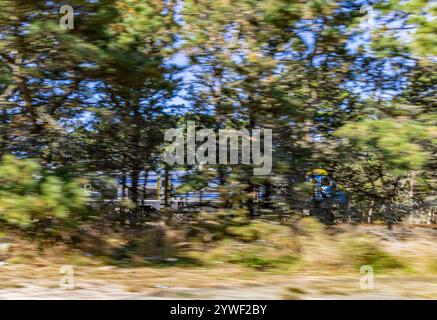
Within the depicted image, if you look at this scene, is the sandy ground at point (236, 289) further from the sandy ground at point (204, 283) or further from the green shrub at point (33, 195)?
the green shrub at point (33, 195)

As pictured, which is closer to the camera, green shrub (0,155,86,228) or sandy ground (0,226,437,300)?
sandy ground (0,226,437,300)

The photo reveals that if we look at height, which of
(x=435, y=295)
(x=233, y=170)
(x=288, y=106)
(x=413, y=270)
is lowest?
(x=413, y=270)

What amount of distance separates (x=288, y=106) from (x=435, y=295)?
4137mm

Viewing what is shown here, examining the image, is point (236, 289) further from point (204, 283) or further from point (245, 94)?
point (245, 94)

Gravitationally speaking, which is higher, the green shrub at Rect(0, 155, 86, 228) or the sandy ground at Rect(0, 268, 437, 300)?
the green shrub at Rect(0, 155, 86, 228)

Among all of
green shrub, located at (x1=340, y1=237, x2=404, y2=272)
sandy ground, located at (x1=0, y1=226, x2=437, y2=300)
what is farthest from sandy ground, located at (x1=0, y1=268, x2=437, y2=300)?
green shrub, located at (x1=340, y1=237, x2=404, y2=272)

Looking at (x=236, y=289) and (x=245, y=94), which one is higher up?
(x=245, y=94)

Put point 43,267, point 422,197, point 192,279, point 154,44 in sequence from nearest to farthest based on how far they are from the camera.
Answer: point 192,279
point 43,267
point 154,44
point 422,197

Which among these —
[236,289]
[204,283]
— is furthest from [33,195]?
[236,289]

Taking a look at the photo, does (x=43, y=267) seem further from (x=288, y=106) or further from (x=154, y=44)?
(x=288, y=106)

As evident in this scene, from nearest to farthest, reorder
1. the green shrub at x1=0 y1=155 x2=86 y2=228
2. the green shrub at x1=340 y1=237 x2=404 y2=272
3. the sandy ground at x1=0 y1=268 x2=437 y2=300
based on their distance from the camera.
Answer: the sandy ground at x1=0 y1=268 x2=437 y2=300, the green shrub at x1=0 y1=155 x2=86 y2=228, the green shrub at x1=340 y1=237 x2=404 y2=272

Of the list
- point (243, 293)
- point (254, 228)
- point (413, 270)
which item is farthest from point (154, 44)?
point (413, 270)

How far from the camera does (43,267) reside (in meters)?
7.76

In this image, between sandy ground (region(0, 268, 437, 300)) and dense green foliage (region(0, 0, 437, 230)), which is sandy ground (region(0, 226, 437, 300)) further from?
dense green foliage (region(0, 0, 437, 230))
